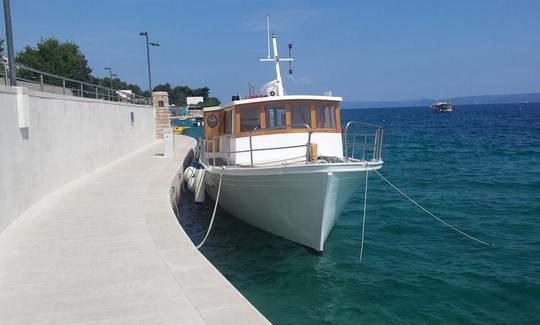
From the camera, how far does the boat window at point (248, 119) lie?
418 inches

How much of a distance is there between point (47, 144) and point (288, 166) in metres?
5.32

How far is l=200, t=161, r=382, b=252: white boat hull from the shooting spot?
840 cm

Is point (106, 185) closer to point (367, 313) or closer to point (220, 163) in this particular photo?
point (220, 163)

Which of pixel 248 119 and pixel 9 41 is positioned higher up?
pixel 9 41

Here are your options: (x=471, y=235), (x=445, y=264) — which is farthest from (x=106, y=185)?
(x=471, y=235)

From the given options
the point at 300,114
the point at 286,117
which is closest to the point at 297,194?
the point at 286,117

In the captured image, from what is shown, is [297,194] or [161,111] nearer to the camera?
[297,194]

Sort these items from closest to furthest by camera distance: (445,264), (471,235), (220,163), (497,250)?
(445,264) < (497,250) < (471,235) < (220,163)

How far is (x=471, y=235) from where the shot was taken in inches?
422

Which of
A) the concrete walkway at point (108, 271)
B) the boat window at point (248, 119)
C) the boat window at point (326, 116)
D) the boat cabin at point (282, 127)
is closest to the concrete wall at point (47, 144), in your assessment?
the concrete walkway at point (108, 271)

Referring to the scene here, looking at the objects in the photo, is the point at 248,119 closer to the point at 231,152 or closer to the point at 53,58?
the point at 231,152

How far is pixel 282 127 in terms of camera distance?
1008 centimetres

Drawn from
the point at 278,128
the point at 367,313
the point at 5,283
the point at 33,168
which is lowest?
the point at 367,313

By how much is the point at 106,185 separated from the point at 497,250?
8981 mm
